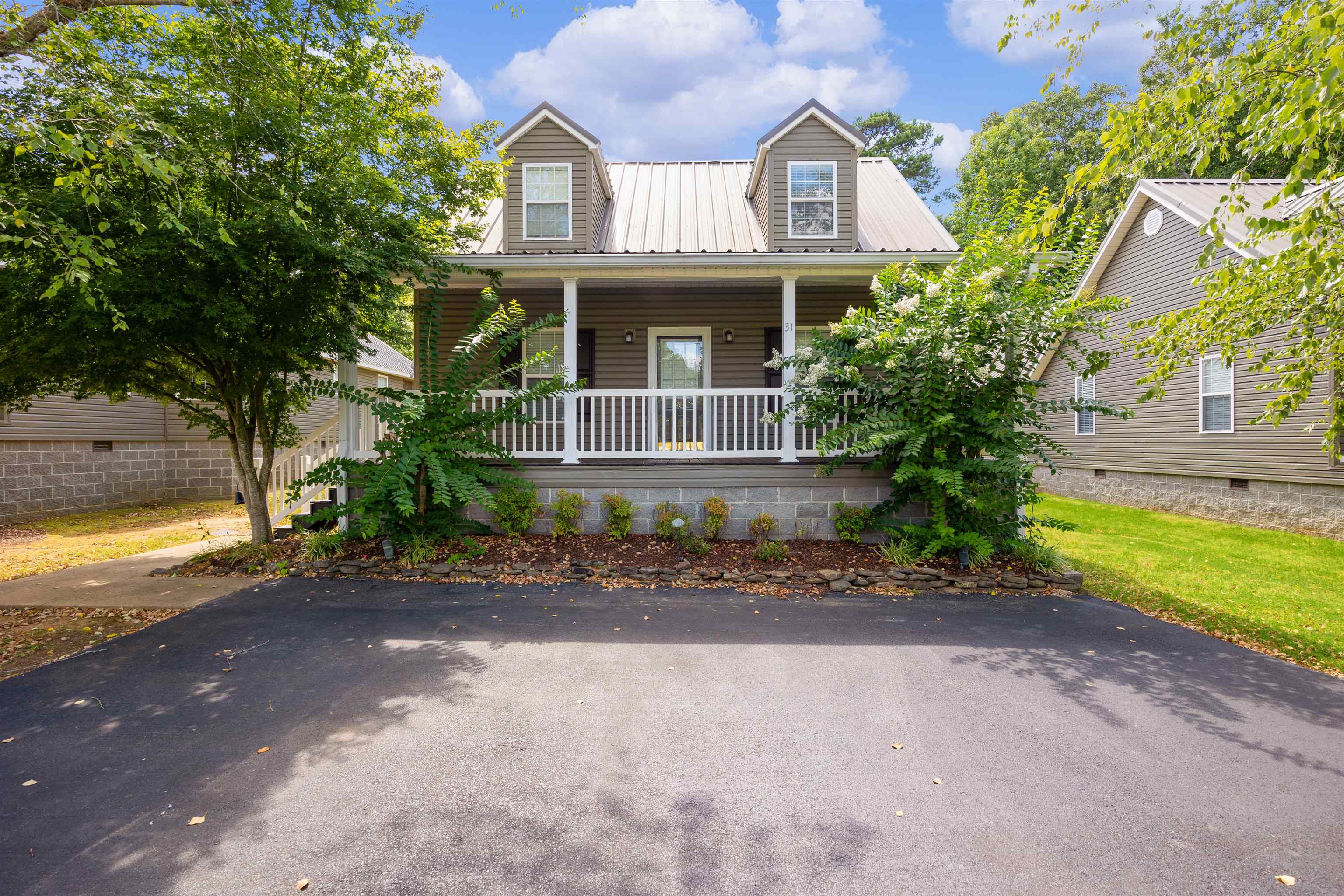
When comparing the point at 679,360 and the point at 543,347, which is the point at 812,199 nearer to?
the point at 679,360

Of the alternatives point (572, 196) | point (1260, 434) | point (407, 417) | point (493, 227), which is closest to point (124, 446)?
point (493, 227)

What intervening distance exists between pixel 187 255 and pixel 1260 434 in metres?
14.7

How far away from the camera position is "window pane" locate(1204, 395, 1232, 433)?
10172 mm

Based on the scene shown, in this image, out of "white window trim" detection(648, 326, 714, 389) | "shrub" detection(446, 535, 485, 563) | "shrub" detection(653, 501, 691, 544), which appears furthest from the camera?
"white window trim" detection(648, 326, 714, 389)

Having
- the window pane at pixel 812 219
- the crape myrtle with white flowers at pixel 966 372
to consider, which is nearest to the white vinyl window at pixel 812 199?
the window pane at pixel 812 219

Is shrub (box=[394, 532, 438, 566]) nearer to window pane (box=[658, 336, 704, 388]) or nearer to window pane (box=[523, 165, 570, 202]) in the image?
window pane (box=[658, 336, 704, 388])

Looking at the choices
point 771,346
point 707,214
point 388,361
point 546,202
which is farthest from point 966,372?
point 388,361

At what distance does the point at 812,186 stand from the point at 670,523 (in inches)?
236

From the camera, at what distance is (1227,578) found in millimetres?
6652

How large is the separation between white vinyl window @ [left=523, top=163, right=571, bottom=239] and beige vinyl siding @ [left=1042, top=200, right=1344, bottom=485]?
832 cm

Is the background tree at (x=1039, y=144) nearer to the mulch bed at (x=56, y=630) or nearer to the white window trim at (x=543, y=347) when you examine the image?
the white window trim at (x=543, y=347)

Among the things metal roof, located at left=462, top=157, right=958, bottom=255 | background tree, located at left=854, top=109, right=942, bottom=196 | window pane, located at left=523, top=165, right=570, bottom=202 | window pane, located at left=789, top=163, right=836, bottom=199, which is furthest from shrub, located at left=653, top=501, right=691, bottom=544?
background tree, located at left=854, top=109, right=942, bottom=196

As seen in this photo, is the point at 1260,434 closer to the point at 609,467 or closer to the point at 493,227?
the point at 609,467

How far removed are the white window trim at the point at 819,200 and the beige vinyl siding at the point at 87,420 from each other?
10972 mm
